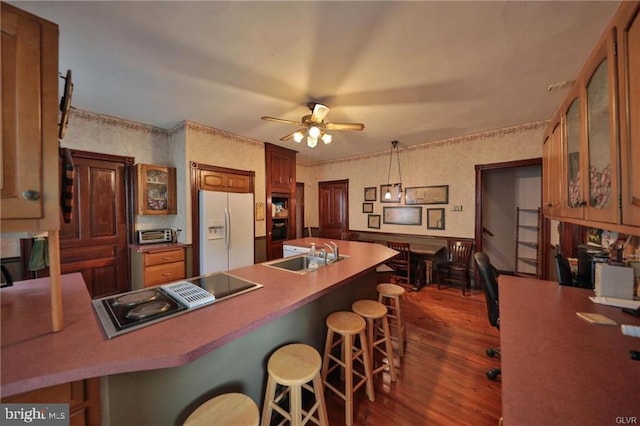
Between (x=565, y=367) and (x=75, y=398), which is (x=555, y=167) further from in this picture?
(x=75, y=398)

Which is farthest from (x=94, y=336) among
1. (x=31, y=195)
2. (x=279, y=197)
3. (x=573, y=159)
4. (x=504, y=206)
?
(x=504, y=206)

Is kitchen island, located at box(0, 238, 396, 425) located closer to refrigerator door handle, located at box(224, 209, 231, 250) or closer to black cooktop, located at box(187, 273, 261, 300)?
black cooktop, located at box(187, 273, 261, 300)

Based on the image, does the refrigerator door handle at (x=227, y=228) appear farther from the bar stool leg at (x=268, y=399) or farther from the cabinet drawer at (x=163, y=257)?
the bar stool leg at (x=268, y=399)

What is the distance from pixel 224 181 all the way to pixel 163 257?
4.59 ft

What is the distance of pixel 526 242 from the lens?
4.66 metres

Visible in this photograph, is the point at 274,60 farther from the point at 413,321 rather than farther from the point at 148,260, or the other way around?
the point at 413,321

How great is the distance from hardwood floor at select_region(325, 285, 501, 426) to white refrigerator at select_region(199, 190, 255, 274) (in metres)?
2.45

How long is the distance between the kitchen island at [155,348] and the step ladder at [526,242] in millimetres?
5020

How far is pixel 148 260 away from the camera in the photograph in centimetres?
302

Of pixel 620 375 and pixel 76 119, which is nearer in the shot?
pixel 620 375

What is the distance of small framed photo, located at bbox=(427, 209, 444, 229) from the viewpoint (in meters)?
4.35

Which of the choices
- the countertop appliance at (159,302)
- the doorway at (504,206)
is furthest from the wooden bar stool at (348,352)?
the doorway at (504,206)

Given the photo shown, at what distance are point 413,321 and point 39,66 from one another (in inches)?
140

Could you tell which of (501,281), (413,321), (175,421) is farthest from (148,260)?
(501,281)
